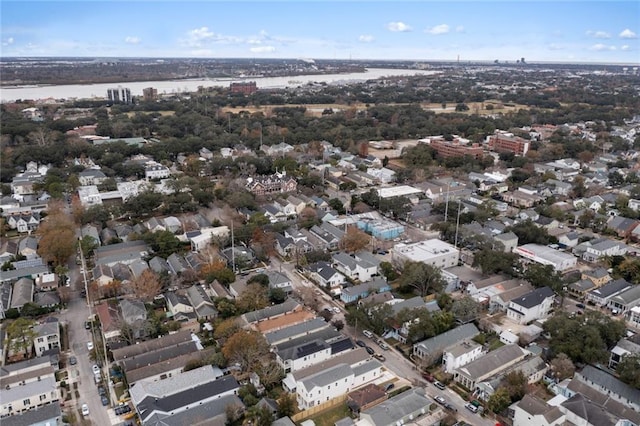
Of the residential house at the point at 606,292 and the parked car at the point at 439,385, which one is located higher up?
the residential house at the point at 606,292

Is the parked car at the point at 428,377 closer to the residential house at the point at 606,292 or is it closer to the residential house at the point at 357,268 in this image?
the residential house at the point at 357,268

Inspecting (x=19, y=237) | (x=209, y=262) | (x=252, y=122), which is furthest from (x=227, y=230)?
(x=252, y=122)

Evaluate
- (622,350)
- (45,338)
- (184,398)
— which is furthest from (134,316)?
(622,350)

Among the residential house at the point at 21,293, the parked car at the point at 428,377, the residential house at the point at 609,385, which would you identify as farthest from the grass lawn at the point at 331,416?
the residential house at the point at 21,293

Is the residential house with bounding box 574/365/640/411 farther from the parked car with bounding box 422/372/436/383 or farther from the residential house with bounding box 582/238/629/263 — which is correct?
the residential house with bounding box 582/238/629/263

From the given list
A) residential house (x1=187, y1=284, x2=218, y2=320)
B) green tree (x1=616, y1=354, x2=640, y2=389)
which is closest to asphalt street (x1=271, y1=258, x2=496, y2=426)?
residential house (x1=187, y1=284, x2=218, y2=320)

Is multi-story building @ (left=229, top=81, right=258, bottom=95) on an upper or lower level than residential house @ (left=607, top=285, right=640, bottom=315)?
upper
